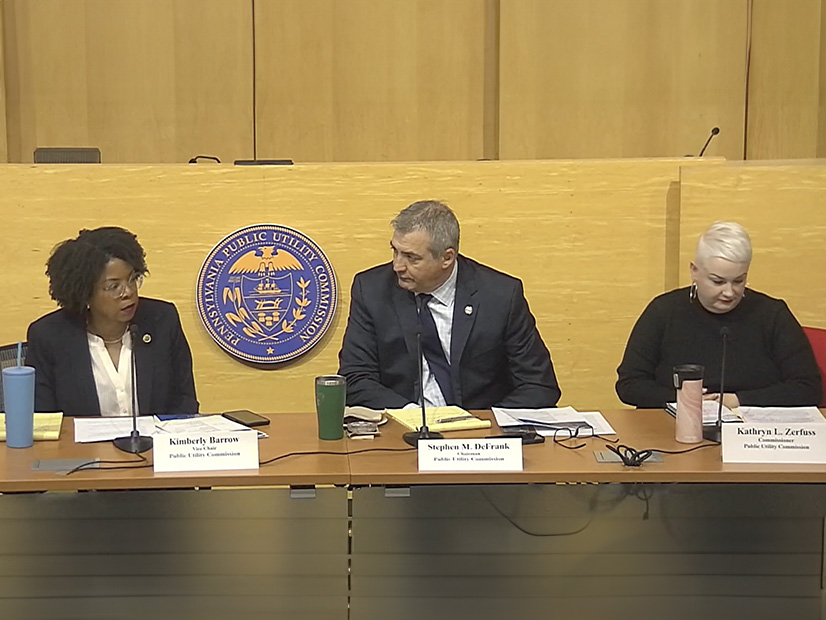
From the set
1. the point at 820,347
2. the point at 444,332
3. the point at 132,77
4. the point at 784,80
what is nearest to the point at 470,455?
the point at 444,332

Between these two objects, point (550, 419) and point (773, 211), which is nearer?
point (550, 419)

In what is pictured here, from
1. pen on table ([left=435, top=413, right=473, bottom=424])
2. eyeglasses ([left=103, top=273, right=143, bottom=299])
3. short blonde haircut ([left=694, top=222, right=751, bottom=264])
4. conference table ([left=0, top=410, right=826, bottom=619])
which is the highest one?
short blonde haircut ([left=694, top=222, right=751, bottom=264])

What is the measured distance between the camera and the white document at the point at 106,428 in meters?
2.80

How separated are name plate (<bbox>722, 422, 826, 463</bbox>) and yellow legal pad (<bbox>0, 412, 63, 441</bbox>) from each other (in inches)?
61.9

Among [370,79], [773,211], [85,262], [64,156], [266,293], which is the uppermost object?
[370,79]

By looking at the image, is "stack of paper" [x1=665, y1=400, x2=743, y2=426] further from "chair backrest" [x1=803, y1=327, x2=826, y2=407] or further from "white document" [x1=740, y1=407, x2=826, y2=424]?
"chair backrest" [x1=803, y1=327, x2=826, y2=407]

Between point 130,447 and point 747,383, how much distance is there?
6.01ft

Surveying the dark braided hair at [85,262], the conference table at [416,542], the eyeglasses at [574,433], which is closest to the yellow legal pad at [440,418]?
the eyeglasses at [574,433]

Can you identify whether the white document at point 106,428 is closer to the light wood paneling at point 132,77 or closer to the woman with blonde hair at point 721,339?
the woman with blonde hair at point 721,339

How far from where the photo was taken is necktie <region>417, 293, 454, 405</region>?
352 centimetres

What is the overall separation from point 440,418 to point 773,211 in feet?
5.95

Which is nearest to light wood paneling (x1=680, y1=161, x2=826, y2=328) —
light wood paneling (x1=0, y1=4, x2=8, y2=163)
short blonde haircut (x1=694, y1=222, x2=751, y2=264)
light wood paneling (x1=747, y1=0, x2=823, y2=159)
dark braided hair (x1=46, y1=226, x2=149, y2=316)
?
short blonde haircut (x1=694, y1=222, x2=751, y2=264)

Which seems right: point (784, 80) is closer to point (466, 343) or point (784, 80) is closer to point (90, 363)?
point (466, 343)

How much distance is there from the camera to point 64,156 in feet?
14.0
